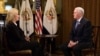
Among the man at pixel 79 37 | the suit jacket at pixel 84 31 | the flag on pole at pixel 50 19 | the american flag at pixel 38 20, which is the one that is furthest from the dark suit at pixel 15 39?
the flag on pole at pixel 50 19

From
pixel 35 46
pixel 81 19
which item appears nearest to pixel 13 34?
pixel 35 46

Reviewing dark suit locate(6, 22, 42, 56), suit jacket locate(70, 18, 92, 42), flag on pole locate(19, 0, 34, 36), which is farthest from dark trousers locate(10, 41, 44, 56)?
flag on pole locate(19, 0, 34, 36)

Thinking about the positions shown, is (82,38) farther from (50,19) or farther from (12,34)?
(50,19)

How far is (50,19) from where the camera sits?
7.30 metres

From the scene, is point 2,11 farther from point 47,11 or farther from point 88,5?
point 88,5

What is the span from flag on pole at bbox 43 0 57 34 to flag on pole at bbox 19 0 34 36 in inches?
15.5

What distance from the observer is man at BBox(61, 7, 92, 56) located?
207 inches

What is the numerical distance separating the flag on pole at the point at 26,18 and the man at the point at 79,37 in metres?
1.95

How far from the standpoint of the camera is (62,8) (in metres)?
7.59

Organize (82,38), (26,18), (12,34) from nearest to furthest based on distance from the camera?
(12,34)
(82,38)
(26,18)

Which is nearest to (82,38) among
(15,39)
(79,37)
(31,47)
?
(79,37)

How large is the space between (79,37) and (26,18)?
7.60ft

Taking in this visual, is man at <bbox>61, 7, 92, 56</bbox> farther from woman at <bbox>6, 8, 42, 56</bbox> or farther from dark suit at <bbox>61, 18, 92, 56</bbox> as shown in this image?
woman at <bbox>6, 8, 42, 56</bbox>

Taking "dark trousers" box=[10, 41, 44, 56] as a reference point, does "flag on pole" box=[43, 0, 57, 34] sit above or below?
above
